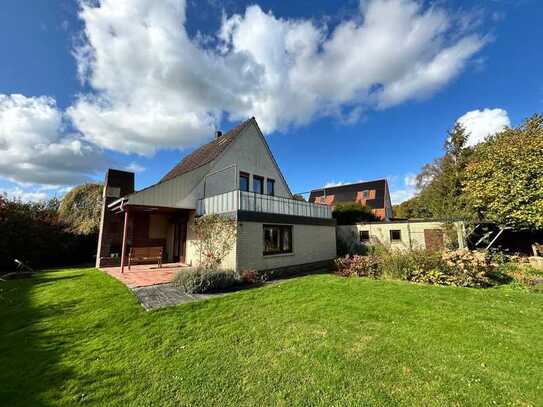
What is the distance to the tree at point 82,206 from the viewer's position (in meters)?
20.9

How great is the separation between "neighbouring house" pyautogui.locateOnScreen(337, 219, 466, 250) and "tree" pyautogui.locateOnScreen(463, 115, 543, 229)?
5.72ft

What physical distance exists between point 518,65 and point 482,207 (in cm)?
763

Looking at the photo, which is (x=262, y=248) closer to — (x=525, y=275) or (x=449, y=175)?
(x=525, y=275)

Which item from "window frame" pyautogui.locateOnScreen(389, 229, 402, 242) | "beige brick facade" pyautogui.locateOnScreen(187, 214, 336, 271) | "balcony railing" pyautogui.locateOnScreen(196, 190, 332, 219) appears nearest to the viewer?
"beige brick facade" pyautogui.locateOnScreen(187, 214, 336, 271)

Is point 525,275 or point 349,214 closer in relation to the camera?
point 525,275

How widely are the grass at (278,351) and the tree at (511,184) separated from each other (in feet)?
23.7

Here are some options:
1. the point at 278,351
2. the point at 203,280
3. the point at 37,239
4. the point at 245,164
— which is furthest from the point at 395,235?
the point at 37,239

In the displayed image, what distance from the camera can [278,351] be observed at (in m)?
4.12

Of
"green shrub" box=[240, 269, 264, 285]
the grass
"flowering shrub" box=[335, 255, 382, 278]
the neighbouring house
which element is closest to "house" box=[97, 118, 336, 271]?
"green shrub" box=[240, 269, 264, 285]

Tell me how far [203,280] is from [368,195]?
28.2 metres

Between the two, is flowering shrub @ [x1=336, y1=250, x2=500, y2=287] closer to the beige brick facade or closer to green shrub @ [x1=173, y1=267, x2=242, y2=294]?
the beige brick facade

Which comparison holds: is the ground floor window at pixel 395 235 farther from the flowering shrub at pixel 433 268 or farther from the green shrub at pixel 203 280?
the green shrub at pixel 203 280

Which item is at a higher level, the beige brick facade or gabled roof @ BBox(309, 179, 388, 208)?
gabled roof @ BBox(309, 179, 388, 208)

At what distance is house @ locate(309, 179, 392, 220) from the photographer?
29906mm
